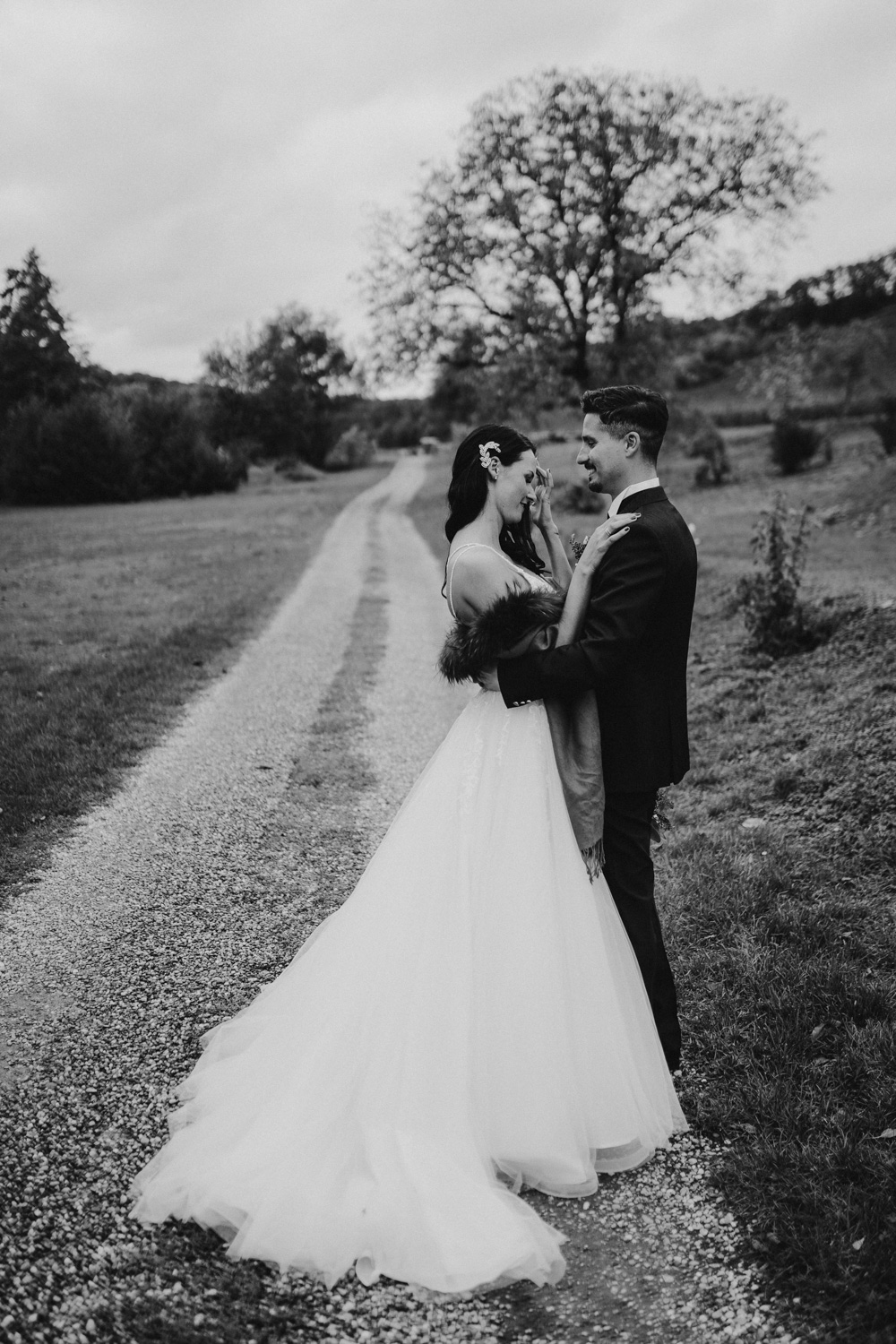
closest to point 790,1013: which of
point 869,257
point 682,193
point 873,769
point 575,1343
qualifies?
point 575,1343

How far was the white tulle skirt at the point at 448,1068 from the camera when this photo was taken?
2.86 metres

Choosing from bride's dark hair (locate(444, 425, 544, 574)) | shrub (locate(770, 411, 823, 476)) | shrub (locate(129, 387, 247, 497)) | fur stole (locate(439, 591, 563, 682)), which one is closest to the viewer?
fur stole (locate(439, 591, 563, 682))

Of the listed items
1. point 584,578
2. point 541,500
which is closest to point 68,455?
point 541,500

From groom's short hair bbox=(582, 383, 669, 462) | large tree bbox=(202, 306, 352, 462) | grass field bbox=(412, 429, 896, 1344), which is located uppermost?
large tree bbox=(202, 306, 352, 462)

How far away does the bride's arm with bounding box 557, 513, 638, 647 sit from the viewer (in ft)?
10.9

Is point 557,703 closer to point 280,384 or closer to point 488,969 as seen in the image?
point 488,969

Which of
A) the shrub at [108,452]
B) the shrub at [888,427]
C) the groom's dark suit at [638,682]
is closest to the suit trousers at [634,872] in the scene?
the groom's dark suit at [638,682]

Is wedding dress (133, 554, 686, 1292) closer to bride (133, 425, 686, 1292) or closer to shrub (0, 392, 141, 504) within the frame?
bride (133, 425, 686, 1292)

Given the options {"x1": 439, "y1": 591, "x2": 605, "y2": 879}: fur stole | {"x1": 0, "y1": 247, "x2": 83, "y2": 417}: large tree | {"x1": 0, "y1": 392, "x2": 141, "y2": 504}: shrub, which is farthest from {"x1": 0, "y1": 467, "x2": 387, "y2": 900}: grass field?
{"x1": 0, "y1": 247, "x2": 83, "y2": 417}: large tree

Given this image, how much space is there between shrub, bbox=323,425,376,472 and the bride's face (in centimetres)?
6095

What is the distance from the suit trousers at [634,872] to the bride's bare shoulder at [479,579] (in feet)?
2.89

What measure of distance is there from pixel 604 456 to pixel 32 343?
51.5 metres

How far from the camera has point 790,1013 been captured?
4.04 metres

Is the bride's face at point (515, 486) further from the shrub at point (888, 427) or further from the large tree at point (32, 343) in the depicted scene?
the large tree at point (32, 343)
